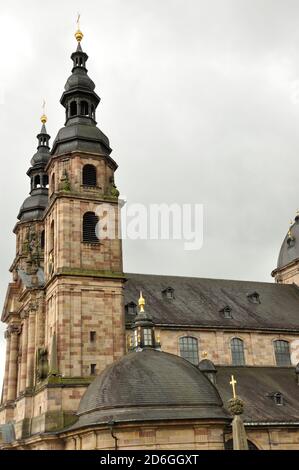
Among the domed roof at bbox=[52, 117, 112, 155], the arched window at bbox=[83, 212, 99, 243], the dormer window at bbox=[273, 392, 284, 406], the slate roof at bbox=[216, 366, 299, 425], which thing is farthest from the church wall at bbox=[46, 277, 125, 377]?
the dormer window at bbox=[273, 392, 284, 406]

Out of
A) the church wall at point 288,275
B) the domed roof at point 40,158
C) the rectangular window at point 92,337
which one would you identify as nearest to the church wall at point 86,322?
the rectangular window at point 92,337

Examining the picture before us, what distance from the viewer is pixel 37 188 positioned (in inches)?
2158

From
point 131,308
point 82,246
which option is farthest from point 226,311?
point 82,246

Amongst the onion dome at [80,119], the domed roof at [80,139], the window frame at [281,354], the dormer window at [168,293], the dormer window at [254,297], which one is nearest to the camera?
the domed roof at [80,139]

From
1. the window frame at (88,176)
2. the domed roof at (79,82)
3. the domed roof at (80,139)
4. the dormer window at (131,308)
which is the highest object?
the domed roof at (79,82)

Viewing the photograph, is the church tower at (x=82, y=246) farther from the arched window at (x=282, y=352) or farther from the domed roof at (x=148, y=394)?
the arched window at (x=282, y=352)

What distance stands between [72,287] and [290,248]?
82.6 feet

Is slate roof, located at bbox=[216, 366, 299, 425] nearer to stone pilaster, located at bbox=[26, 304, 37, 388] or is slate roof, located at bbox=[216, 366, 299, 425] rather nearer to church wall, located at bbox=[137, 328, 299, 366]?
church wall, located at bbox=[137, 328, 299, 366]

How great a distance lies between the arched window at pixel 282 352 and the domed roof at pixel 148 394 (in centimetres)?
1297

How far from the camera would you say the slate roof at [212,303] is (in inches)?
1647

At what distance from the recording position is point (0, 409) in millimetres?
45062

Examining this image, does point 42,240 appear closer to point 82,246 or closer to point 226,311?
point 82,246

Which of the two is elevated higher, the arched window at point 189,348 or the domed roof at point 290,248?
the domed roof at point 290,248

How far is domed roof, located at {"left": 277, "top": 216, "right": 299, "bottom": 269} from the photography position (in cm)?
5412
